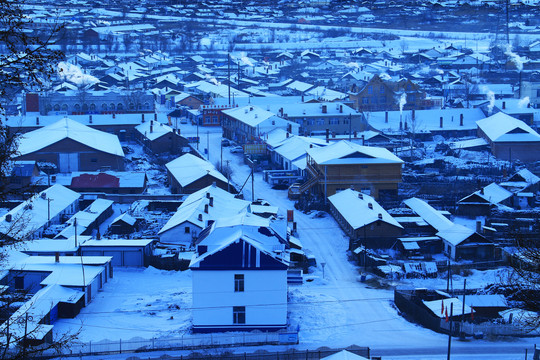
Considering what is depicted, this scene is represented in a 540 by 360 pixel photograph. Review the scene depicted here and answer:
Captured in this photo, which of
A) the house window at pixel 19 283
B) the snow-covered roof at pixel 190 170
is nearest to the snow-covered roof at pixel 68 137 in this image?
the snow-covered roof at pixel 190 170

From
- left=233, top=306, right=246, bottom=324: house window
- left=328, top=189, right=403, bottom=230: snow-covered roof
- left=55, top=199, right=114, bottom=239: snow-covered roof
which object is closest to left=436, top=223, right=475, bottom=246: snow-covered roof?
left=328, top=189, right=403, bottom=230: snow-covered roof

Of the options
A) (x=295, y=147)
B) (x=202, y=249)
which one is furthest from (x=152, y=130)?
(x=202, y=249)

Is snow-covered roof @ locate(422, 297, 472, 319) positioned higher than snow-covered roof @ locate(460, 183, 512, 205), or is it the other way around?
snow-covered roof @ locate(422, 297, 472, 319)

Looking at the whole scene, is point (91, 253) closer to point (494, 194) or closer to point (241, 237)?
point (241, 237)

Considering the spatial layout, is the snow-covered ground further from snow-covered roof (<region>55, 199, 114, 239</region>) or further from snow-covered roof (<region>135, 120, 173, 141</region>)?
snow-covered roof (<region>135, 120, 173, 141</region>)

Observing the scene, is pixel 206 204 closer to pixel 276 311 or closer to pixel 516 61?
pixel 276 311

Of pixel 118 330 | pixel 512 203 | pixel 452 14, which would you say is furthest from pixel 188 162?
pixel 452 14
